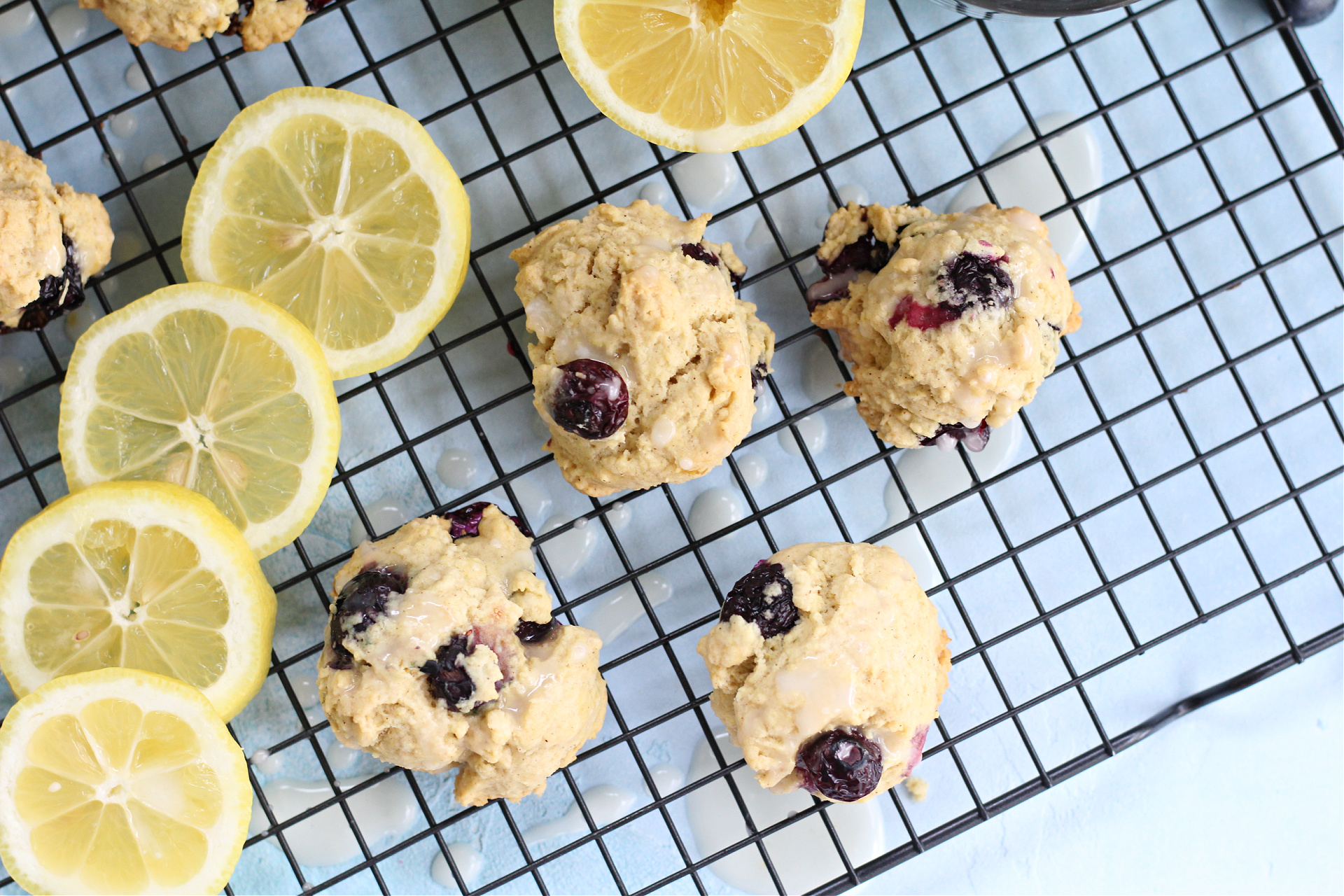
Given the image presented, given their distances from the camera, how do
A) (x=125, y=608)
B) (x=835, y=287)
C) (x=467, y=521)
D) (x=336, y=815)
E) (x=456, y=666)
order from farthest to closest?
(x=336, y=815) → (x=835, y=287) → (x=467, y=521) → (x=125, y=608) → (x=456, y=666)

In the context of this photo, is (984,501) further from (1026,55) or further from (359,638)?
(359,638)

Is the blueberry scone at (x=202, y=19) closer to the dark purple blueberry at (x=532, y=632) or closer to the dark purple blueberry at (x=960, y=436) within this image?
the dark purple blueberry at (x=532, y=632)

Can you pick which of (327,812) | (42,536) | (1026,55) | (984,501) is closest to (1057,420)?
(984,501)

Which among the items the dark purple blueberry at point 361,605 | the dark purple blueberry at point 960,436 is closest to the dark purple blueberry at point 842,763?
the dark purple blueberry at point 960,436

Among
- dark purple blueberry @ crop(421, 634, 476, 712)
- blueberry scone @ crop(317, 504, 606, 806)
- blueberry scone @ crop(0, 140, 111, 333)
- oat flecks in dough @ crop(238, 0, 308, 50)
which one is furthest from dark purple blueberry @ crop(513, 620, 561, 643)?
oat flecks in dough @ crop(238, 0, 308, 50)

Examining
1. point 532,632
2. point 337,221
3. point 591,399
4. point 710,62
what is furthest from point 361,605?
point 710,62

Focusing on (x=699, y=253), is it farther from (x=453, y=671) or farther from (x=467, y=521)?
(x=453, y=671)
